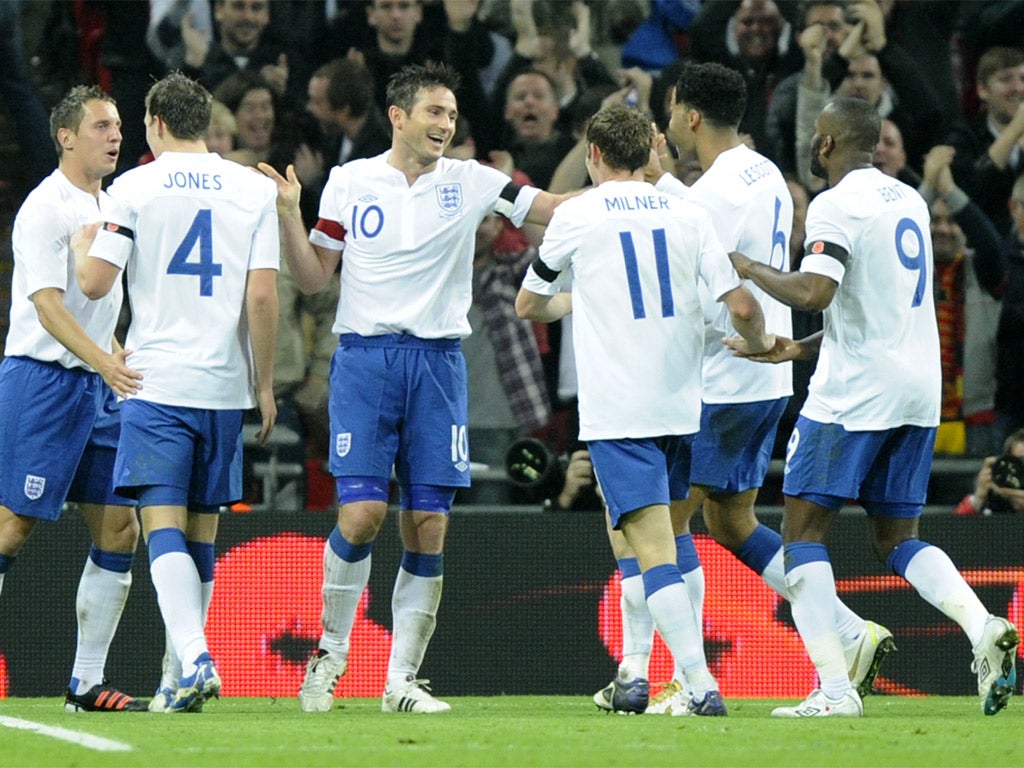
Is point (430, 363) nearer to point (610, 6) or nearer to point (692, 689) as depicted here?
point (692, 689)

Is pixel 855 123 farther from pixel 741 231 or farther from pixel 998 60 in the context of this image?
pixel 998 60

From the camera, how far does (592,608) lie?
8961 mm

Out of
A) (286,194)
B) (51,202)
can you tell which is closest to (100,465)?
(51,202)

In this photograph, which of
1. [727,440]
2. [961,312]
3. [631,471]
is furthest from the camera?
[961,312]

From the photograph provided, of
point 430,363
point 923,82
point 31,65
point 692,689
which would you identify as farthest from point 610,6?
point 692,689

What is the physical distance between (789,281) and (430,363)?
1509 mm

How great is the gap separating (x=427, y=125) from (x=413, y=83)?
19 cm

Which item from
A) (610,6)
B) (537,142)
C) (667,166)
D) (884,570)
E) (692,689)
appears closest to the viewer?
(692,689)

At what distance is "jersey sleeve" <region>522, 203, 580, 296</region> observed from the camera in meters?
6.50

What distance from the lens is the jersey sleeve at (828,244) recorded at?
6.38 m

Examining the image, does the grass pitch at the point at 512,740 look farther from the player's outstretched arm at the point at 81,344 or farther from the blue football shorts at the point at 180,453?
the player's outstretched arm at the point at 81,344

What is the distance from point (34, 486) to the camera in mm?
7133

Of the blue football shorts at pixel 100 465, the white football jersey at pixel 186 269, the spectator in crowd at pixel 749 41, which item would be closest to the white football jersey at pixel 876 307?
the white football jersey at pixel 186 269

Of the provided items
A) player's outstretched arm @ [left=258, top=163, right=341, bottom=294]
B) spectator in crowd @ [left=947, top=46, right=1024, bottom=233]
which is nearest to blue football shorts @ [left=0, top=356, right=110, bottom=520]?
player's outstretched arm @ [left=258, top=163, right=341, bottom=294]
